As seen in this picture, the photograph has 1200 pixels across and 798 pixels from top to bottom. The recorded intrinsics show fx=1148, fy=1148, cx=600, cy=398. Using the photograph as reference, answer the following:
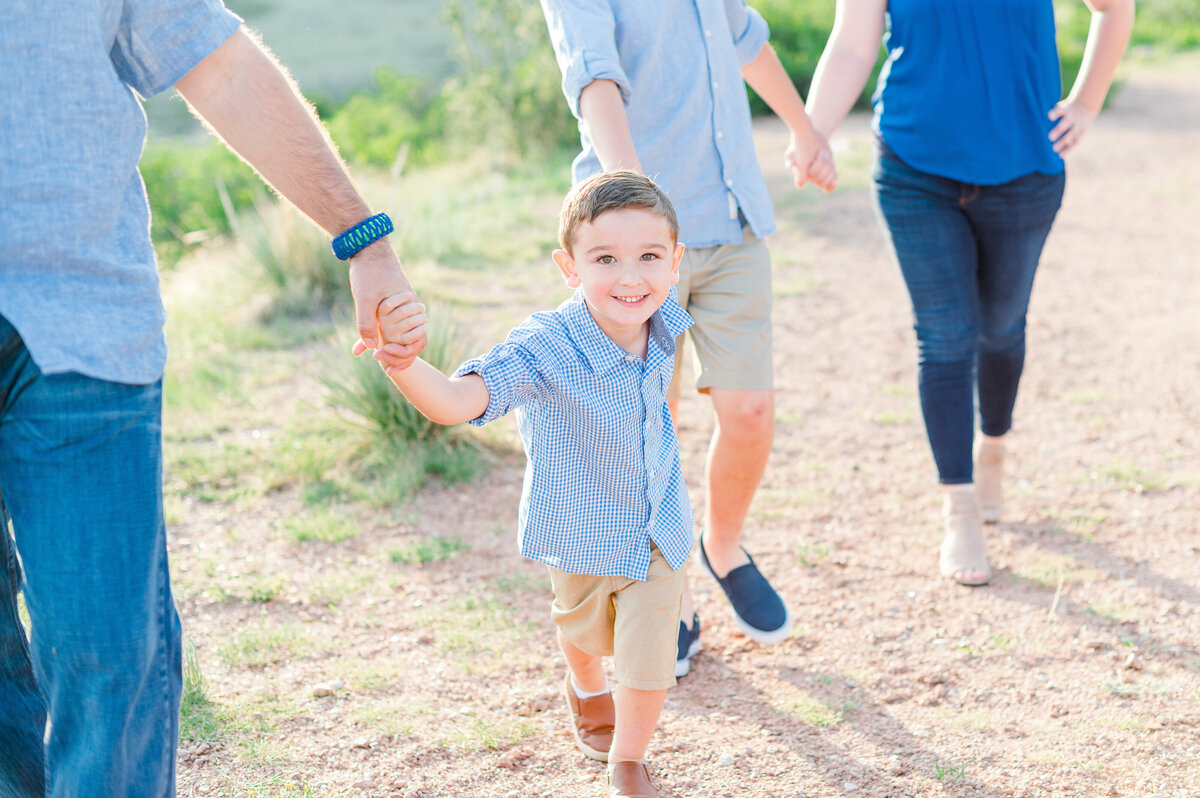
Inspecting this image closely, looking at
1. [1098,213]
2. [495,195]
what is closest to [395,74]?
[495,195]

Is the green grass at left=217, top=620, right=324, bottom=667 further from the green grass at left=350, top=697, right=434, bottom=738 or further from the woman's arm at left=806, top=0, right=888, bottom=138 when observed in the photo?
the woman's arm at left=806, top=0, right=888, bottom=138

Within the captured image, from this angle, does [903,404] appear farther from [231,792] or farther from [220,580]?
[231,792]

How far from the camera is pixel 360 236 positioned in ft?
6.26

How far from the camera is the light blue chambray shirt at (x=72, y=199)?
157 centimetres

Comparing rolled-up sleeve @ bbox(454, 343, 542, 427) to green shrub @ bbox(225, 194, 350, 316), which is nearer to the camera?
rolled-up sleeve @ bbox(454, 343, 542, 427)

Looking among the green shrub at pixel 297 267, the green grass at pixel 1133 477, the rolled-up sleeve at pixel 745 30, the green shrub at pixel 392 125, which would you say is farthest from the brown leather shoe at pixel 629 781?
the green shrub at pixel 392 125

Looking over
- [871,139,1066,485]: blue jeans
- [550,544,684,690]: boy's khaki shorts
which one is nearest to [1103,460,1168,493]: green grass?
[871,139,1066,485]: blue jeans

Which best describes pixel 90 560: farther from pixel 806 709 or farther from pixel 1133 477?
pixel 1133 477

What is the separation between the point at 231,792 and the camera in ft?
8.27

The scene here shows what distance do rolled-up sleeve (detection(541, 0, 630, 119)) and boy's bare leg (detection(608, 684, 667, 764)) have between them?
1281mm

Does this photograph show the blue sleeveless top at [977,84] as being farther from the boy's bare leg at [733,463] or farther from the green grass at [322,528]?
the green grass at [322,528]

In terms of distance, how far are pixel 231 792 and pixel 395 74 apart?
14420 millimetres

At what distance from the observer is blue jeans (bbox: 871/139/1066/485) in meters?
3.28

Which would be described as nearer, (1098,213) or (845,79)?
(845,79)
